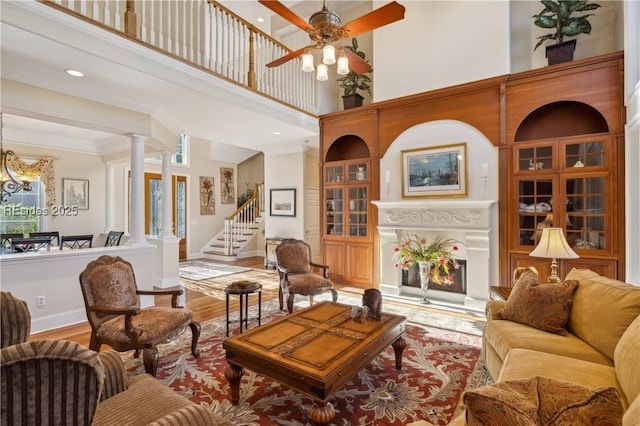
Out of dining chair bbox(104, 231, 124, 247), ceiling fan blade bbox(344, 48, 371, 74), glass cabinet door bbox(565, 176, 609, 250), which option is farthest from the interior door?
glass cabinet door bbox(565, 176, 609, 250)

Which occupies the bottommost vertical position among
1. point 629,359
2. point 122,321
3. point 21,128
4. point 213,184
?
point 122,321

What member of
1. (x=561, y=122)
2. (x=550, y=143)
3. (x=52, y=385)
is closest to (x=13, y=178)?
(x=52, y=385)

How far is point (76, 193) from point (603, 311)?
9397 millimetres

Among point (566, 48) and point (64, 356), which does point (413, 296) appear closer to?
point (566, 48)

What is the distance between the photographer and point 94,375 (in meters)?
1.09

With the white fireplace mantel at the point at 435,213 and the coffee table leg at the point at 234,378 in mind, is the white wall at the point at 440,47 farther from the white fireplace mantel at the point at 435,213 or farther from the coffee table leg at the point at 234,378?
the coffee table leg at the point at 234,378

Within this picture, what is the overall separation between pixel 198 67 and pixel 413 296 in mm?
4654

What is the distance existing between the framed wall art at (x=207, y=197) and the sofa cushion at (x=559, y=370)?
913 cm

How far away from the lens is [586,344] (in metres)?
2.10

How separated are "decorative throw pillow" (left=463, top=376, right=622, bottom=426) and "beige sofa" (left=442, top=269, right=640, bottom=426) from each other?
1.39 ft

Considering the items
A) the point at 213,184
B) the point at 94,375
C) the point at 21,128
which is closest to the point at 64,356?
the point at 94,375

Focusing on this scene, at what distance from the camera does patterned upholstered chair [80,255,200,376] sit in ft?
7.91

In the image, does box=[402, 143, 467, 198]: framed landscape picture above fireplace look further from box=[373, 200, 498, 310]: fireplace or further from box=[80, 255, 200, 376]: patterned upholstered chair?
box=[80, 255, 200, 376]: patterned upholstered chair

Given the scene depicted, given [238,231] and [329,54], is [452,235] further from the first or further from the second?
[238,231]
